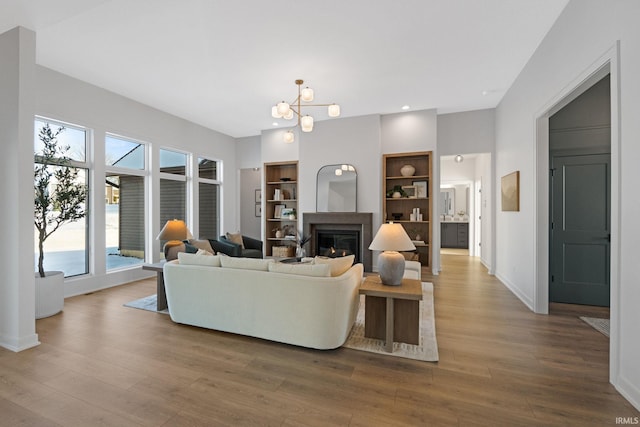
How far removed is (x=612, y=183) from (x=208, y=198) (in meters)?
6.93

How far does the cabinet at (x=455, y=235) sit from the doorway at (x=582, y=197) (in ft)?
16.8

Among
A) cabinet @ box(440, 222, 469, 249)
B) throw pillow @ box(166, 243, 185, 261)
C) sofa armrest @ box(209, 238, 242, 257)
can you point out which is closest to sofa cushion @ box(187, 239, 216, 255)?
sofa armrest @ box(209, 238, 242, 257)

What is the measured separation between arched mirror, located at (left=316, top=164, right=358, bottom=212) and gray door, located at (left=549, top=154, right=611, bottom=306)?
324 cm

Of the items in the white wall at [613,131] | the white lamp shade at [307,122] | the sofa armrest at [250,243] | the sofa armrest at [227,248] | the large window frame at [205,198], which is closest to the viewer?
the white wall at [613,131]

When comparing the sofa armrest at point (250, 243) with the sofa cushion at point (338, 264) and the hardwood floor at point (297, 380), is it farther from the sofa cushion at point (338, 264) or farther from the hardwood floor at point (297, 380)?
the sofa cushion at point (338, 264)

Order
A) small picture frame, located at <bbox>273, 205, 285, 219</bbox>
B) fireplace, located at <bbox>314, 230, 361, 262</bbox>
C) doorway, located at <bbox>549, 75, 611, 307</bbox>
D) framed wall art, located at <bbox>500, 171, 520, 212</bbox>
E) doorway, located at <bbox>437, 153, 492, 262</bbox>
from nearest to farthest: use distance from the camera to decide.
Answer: doorway, located at <bbox>549, 75, 611, 307</bbox> → framed wall art, located at <bbox>500, 171, 520, 212</bbox> → fireplace, located at <bbox>314, 230, 361, 262</bbox> → doorway, located at <bbox>437, 153, 492, 262</bbox> → small picture frame, located at <bbox>273, 205, 285, 219</bbox>

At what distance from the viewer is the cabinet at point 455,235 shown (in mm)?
8852

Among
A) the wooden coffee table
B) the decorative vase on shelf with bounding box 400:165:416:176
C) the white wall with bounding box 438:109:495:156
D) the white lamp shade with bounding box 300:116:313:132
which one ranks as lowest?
the wooden coffee table

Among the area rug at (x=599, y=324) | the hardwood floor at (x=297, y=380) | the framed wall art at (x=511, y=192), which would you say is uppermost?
the framed wall art at (x=511, y=192)

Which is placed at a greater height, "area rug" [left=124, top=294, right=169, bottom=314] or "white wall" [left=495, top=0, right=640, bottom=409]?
"white wall" [left=495, top=0, right=640, bottom=409]

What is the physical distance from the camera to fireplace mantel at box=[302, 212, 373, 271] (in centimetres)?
576

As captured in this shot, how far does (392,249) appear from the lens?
2602 millimetres

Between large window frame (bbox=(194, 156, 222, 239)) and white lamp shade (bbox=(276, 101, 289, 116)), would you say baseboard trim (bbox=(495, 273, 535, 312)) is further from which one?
large window frame (bbox=(194, 156, 222, 239))

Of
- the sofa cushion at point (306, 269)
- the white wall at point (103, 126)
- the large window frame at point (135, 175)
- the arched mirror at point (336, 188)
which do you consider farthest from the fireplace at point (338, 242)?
the large window frame at point (135, 175)
